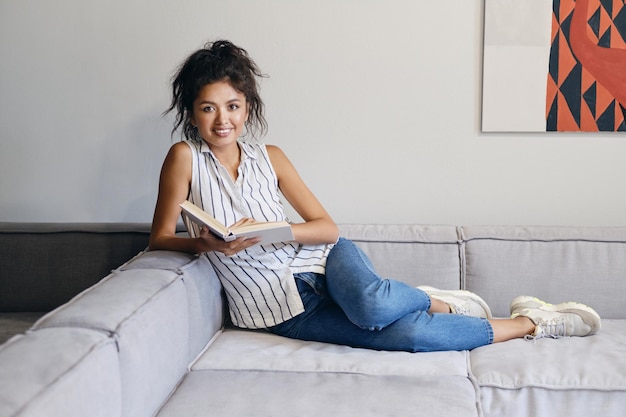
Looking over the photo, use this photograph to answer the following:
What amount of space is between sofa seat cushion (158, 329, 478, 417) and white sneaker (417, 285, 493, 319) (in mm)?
233

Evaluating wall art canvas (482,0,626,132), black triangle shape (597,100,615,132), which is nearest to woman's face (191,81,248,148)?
wall art canvas (482,0,626,132)

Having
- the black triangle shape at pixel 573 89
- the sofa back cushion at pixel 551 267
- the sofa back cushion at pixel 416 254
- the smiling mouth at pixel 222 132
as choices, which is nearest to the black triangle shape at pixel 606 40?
the black triangle shape at pixel 573 89

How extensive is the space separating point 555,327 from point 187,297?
1.02 meters

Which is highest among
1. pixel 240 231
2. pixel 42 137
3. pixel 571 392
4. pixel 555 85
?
pixel 555 85

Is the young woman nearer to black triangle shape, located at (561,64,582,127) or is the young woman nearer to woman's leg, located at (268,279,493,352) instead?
woman's leg, located at (268,279,493,352)

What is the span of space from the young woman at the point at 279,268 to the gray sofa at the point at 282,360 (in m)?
0.05

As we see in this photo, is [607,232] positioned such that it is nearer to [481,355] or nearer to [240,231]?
[481,355]

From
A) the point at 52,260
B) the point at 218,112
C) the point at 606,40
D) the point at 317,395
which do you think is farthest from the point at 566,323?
the point at 52,260

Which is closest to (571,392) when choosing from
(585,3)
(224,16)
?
(585,3)

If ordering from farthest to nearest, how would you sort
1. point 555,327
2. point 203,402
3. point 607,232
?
point 607,232 < point 555,327 < point 203,402

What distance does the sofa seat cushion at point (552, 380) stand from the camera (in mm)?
1616

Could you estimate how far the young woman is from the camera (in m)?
1.89

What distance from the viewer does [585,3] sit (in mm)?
2396

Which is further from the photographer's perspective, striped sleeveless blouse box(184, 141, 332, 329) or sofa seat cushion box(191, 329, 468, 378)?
striped sleeveless blouse box(184, 141, 332, 329)
